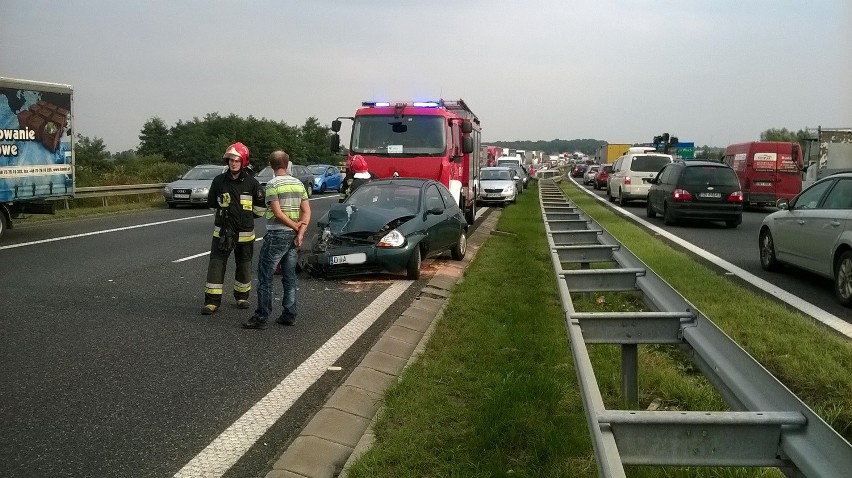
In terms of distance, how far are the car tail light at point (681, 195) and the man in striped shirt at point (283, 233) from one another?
46.7 feet

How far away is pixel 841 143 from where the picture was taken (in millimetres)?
27844

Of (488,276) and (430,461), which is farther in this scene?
(488,276)

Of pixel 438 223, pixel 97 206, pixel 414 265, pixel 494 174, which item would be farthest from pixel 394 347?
pixel 494 174

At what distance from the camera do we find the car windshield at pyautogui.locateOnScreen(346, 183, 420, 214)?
11953 millimetres

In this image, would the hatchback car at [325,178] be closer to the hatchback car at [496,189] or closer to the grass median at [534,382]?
the hatchback car at [496,189]

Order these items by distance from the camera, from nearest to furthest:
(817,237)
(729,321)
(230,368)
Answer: (230,368) < (729,321) < (817,237)

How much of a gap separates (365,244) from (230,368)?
472cm

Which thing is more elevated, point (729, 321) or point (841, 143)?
point (841, 143)

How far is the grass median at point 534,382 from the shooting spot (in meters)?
4.21

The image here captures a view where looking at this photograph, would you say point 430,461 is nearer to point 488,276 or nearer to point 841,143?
point 488,276

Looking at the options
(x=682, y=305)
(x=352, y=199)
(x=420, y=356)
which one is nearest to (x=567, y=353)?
(x=420, y=356)

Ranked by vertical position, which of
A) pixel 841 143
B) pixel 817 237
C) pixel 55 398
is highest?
pixel 841 143

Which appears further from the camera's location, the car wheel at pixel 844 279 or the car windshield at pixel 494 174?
the car windshield at pixel 494 174

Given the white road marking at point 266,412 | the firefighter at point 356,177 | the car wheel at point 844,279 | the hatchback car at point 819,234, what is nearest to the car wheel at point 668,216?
the hatchback car at point 819,234
